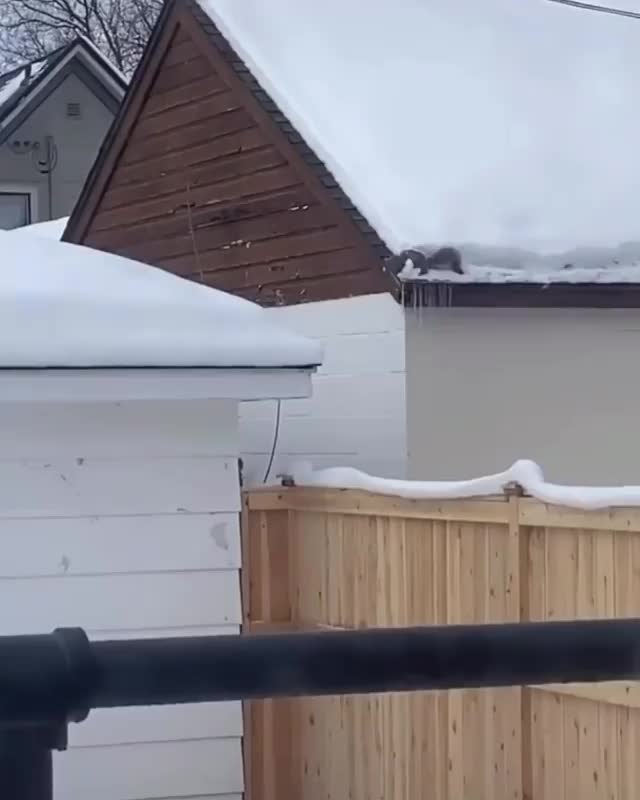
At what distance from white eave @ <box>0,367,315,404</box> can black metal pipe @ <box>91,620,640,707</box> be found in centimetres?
408

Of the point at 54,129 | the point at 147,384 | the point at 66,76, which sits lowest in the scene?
the point at 147,384

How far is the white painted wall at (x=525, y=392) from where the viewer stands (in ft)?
29.1

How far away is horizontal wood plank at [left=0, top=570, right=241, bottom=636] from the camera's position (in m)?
5.25

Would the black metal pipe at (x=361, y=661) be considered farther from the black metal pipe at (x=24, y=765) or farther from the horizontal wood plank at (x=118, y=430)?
the horizontal wood plank at (x=118, y=430)

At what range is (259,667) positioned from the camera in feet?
3.37

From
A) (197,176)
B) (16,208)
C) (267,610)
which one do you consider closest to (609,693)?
(267,610)

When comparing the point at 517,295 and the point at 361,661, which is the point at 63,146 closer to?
the point at 517,295

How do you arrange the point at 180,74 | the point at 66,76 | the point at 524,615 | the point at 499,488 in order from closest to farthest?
the point at 524,615 → the point at 499,488 → the point at 180,74 → the point at 66,76

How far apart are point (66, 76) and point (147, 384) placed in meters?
14.3

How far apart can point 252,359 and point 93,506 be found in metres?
0.77

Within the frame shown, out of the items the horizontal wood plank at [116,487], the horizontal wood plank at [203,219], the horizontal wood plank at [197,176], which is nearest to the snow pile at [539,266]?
the horizontal wood plank at [203,219]

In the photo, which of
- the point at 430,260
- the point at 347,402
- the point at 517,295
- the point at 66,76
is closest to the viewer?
the point at 430,260

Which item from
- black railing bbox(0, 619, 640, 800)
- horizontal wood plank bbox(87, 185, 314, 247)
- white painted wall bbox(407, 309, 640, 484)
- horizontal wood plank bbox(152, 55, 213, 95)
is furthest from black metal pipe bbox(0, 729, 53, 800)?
horizontal wood plank bbox(152, 55, 213, 95)

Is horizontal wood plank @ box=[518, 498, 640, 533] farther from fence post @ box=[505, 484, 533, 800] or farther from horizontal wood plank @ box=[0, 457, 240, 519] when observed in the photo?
horizontal wood plank @ box=[0, 457, 240, 519]
